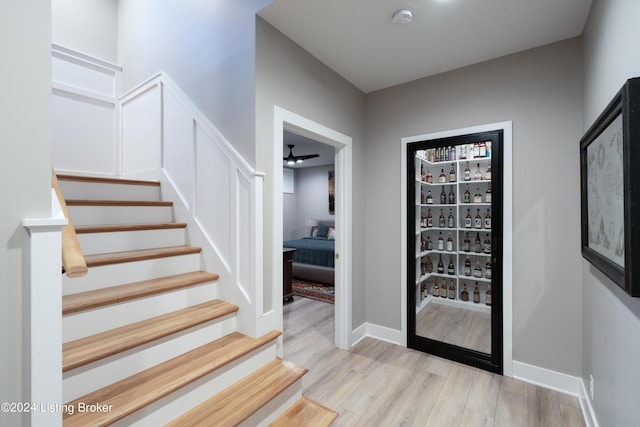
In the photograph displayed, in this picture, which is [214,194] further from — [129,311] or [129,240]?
[129,311]

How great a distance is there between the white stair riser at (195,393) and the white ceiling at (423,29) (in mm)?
2246

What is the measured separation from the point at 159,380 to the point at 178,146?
1.83 metres

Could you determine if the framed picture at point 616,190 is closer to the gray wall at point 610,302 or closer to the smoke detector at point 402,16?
the gray wall at point 610,302

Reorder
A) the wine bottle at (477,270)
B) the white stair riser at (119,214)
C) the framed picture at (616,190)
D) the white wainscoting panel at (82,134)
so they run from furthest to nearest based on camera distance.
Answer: the white wainscoting panel at (82,134) → the wine bottle at (477,270) → the white stair riser at (119,214) → the framed picture at (616,190)

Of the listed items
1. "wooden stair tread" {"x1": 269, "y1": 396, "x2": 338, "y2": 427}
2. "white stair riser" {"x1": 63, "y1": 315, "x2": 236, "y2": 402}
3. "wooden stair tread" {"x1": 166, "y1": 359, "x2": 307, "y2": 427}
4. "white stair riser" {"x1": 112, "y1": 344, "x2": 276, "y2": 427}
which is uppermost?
"white stair riser" {"x1": 63, "y1": 315, "x2": 236, "y2": 402}

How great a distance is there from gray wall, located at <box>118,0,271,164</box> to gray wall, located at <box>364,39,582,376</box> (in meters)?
1.76

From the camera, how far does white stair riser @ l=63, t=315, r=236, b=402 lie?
1.23 meters

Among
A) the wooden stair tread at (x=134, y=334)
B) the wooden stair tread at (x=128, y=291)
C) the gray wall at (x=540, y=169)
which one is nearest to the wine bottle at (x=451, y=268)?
the gray wall at (x=540, y=169)

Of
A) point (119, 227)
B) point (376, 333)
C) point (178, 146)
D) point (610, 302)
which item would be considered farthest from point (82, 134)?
point (610, 302)

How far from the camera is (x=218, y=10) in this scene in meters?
2.11

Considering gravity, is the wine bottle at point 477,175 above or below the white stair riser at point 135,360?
above

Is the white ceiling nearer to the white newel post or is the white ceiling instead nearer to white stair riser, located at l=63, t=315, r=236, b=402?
the white newel post

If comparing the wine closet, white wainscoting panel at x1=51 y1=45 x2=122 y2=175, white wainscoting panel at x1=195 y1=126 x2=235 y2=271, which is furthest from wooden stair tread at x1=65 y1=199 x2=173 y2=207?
the wine closet

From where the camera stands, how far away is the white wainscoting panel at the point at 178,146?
7.63 feet
